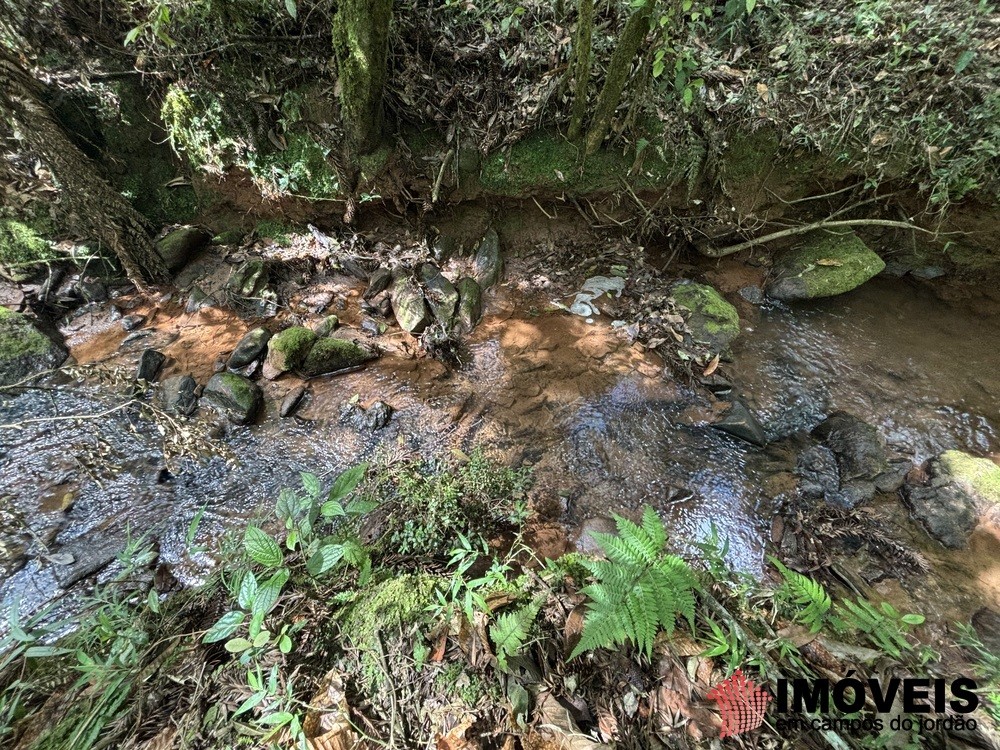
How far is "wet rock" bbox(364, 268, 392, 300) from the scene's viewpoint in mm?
5434

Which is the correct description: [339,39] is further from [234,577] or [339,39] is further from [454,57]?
[234,577]

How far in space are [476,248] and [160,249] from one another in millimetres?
4305

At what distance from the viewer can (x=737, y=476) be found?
12.8 feet

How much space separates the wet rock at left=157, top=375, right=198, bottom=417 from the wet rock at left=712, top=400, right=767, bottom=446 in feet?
18.2

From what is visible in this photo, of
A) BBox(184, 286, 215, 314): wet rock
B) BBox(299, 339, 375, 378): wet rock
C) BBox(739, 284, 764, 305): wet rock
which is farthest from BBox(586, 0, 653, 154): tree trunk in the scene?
BBox(184, 286, 215, 314): wet rock

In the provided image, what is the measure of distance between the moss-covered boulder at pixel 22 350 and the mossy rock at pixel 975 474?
9459mm

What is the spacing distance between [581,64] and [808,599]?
4793 millimetres

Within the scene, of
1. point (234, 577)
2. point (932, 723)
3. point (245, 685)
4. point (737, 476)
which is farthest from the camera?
point (737, 476)

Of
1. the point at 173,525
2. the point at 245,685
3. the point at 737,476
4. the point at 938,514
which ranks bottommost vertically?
the point at 938,514

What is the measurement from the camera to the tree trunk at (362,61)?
3855mm

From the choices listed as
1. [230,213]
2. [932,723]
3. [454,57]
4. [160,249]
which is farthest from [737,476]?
[160,249]

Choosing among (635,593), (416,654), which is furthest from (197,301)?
(635,593)

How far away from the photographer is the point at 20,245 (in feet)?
17.2

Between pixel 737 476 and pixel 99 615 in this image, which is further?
pixel 737 476
